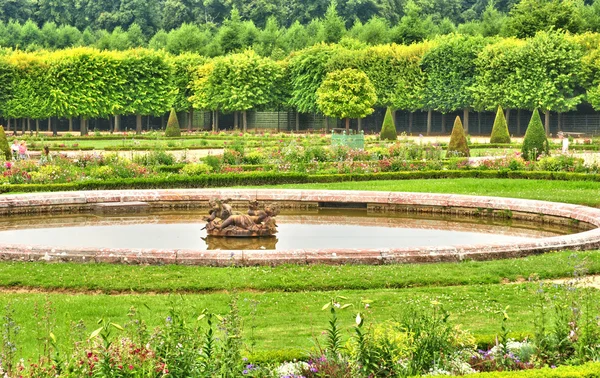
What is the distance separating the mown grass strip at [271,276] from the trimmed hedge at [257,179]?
10.7m

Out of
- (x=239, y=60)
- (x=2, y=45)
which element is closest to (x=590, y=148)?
(x=239, y=60)

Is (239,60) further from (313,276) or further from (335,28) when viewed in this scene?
(313,276)

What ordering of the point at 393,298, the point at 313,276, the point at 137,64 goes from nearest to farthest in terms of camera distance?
1. the point at 393,298
2. the point at 313,276
3. the point at 137,64

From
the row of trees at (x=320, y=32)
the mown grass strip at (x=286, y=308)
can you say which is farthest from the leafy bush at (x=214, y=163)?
the row of trees at (x=320, y=32)

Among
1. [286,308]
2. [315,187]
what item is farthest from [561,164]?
[286,308]

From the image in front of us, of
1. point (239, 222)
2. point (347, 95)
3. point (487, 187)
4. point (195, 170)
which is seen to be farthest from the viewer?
point (347, 95)

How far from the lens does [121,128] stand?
2677 inches

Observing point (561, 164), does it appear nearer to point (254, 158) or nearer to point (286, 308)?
point (254, 158)

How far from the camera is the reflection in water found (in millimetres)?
14914

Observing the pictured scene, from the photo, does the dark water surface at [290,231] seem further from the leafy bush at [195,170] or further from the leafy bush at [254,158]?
the leafy bush at [254,158]

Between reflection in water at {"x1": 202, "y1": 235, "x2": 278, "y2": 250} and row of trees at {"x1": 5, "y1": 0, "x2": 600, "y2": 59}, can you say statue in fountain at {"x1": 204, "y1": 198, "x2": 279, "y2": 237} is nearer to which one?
reflection in water at {"x1": 202, "y1": 235, "x2": 278, "y2": 250}

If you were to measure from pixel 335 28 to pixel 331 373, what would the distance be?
65.2m

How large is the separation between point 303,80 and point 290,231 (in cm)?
4437

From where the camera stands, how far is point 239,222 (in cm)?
1554
